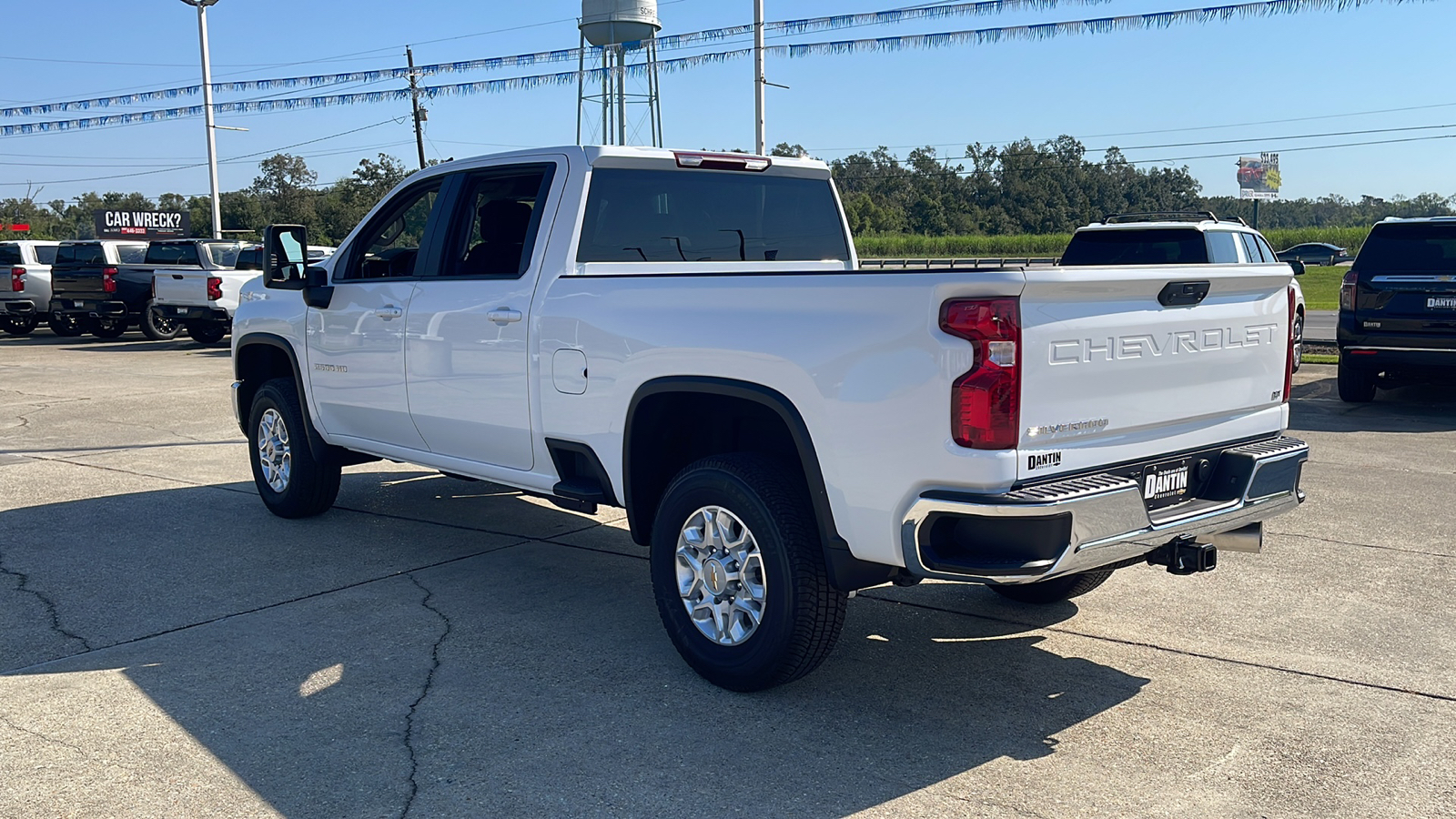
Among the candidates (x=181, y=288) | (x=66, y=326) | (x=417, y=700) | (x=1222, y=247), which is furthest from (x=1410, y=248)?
(x=66, y=326)

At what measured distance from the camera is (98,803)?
11.7 feet

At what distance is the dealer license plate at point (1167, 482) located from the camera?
4.12 meters

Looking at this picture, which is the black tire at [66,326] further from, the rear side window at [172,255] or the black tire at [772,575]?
the black tire at [772,575]

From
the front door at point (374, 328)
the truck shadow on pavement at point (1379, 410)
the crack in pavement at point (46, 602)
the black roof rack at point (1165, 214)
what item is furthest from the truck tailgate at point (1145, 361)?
the black roof rack at point (1165, 214)

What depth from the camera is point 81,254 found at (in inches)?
944

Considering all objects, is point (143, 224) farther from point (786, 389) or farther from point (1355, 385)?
point (786, 389)

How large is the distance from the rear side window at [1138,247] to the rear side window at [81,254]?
64.2 ft

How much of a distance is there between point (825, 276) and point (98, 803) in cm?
274

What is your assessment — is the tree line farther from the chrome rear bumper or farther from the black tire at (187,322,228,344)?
the chrome rear bumper

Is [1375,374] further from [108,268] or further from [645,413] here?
[108,268]

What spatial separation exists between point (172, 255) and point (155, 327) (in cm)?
162

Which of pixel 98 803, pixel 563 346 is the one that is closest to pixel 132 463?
pixel 563 346

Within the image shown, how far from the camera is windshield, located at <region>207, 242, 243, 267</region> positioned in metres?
21.8

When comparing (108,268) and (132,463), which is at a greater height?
(108,268)
